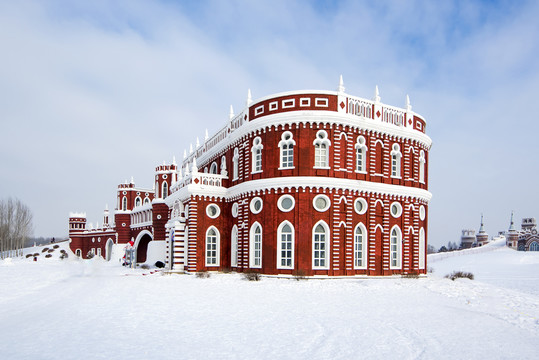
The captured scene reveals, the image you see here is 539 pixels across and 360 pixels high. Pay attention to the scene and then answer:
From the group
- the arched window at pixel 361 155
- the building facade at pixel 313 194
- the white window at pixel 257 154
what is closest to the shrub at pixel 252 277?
the building facade at pixel 313 194

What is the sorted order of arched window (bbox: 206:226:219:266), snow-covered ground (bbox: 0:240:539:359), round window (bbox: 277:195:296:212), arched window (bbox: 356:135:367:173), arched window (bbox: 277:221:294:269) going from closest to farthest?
snow-covered ground (bbox: 0:240:539:359)
arched window (bbox: 277:221:294:269)
round window (bbox: 277:195:296:212)
arched window (bbox: 356:135:367:173)
arched window (bbox: 206:226:219:266)

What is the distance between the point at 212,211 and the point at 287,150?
7290 mm

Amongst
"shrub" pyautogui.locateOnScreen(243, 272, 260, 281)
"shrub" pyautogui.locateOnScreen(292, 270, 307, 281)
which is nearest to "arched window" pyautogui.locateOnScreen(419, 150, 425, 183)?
"shrub" pyautogui.locateOnScreen(292, 270, 307, 281)

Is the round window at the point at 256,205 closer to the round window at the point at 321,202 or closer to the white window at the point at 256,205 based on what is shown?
the white window at the point at 256,205

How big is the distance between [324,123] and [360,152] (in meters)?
3.31

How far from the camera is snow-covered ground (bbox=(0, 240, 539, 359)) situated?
906cm

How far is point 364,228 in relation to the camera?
88.5ft

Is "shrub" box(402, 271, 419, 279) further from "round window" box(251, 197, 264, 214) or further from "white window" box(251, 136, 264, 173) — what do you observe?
"white window" box(251, 136, 264, 173)

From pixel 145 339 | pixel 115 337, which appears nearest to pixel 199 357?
pixel 145 339

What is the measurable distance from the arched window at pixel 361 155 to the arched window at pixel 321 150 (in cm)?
226

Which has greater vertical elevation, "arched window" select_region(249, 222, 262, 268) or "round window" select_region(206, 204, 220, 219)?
"round window" select_region(206, 204, 220, 219)

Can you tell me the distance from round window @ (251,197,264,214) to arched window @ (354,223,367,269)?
231 inches

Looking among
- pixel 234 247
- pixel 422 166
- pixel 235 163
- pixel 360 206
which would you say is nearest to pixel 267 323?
pixel 360 206

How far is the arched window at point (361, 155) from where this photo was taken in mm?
27359
